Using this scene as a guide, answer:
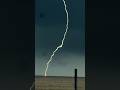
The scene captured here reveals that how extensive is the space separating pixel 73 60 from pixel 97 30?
43cm

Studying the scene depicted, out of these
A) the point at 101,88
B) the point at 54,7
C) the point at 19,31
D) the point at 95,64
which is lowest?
the point at 101,88

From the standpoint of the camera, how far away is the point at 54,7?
4.33m

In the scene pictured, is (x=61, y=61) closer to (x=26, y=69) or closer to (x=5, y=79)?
(x=26, y=69)

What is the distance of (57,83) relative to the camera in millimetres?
4148

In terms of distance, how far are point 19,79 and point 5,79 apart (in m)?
0.17

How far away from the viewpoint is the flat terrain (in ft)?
13.6

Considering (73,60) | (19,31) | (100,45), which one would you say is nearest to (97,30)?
(100,45)

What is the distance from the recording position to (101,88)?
4.30 meters

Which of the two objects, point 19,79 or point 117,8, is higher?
point 117,8

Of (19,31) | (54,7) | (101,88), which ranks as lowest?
(101,88)

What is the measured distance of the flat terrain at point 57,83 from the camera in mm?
4160

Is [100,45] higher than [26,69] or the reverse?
higher

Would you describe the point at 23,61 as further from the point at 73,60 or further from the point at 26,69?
the point at 73,60

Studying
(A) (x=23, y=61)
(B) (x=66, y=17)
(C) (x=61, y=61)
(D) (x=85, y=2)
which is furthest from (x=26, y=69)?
(D) (x=85, y=2)
